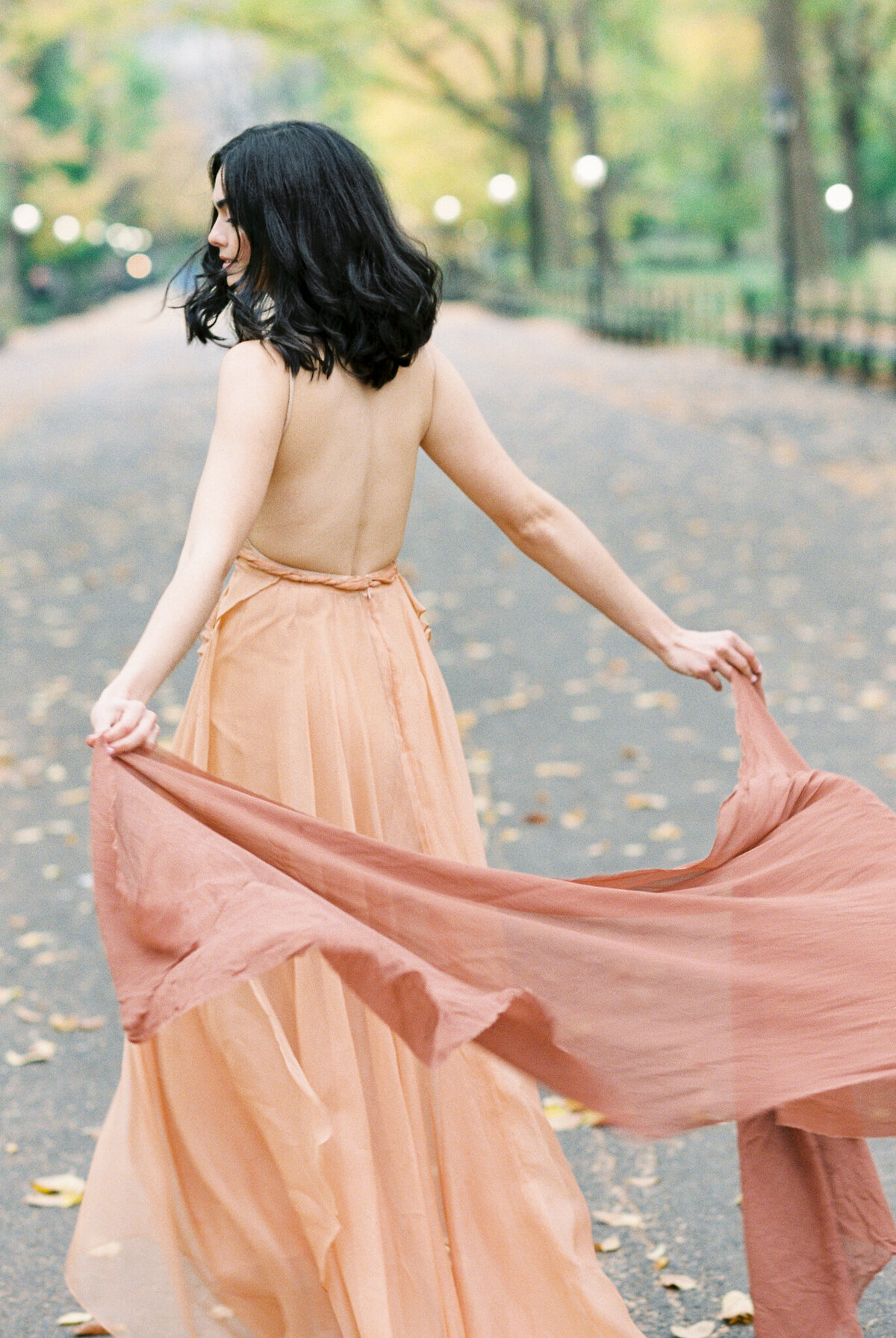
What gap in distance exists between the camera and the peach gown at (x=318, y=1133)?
2693 mm

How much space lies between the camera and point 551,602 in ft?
35.4

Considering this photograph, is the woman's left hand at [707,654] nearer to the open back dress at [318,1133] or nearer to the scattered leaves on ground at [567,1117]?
the open back dress at [318,1133]

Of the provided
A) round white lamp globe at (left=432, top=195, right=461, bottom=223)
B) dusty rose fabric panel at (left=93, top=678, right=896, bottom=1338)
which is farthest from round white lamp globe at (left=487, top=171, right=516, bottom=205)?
dusty rose fabric panel at (left=93, top=678, right=896, bottom=1338)

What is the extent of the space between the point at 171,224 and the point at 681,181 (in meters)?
42.9

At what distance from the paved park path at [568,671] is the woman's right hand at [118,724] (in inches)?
35.1

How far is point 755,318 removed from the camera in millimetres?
29188

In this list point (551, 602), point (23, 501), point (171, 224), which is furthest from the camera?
point (171, 224)

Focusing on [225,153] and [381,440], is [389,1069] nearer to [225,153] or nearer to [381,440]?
[381,440]

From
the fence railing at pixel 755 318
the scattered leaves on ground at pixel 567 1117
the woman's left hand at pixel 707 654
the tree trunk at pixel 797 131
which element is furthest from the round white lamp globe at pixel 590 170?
the woman's left hand at pixel 707 654

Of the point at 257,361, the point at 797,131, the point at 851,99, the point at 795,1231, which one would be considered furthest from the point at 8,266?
the point at 795,1231

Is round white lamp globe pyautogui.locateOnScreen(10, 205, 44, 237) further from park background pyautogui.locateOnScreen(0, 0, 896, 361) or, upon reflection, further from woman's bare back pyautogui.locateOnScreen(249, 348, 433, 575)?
woman's bare back pyautogui.locateOnScreen(249, 348, 433, 575)

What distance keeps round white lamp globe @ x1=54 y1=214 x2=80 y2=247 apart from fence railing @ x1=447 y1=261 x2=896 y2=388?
1749 centimetres

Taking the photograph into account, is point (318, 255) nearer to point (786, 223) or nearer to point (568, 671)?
point (568, 671)

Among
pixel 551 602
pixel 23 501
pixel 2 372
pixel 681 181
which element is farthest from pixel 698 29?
pixel 551 602
